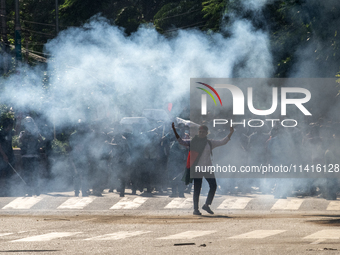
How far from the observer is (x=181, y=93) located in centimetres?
1677

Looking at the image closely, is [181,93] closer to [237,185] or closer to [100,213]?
[237,185]

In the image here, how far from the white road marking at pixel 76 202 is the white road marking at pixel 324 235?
519 cm

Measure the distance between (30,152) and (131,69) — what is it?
4.08 metres

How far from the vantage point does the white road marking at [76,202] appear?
1234 cm

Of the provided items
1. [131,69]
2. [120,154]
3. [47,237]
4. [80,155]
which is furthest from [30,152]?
[47,237]

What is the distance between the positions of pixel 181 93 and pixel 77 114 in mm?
2956

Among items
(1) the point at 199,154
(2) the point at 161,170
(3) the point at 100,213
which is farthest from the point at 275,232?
(2) the point at 161,170

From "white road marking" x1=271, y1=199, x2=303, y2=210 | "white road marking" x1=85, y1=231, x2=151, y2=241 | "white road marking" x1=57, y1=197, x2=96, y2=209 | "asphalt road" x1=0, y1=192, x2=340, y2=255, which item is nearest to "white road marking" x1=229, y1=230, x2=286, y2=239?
"asphalt road" x1=0, y1=192, x2=340, y2=255

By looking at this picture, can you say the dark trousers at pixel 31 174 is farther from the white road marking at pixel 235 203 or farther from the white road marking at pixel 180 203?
the white road marking at pixel 235 203

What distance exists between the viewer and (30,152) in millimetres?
13797

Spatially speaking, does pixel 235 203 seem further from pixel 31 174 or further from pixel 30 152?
pixel 30 152

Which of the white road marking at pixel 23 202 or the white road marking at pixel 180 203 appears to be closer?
the white road marking at pixel 180 203

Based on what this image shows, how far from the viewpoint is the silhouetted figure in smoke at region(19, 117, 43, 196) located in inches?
539

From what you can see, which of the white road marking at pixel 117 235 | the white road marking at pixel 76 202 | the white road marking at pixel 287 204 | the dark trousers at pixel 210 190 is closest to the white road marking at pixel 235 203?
the white road marking at pixel 287 204
